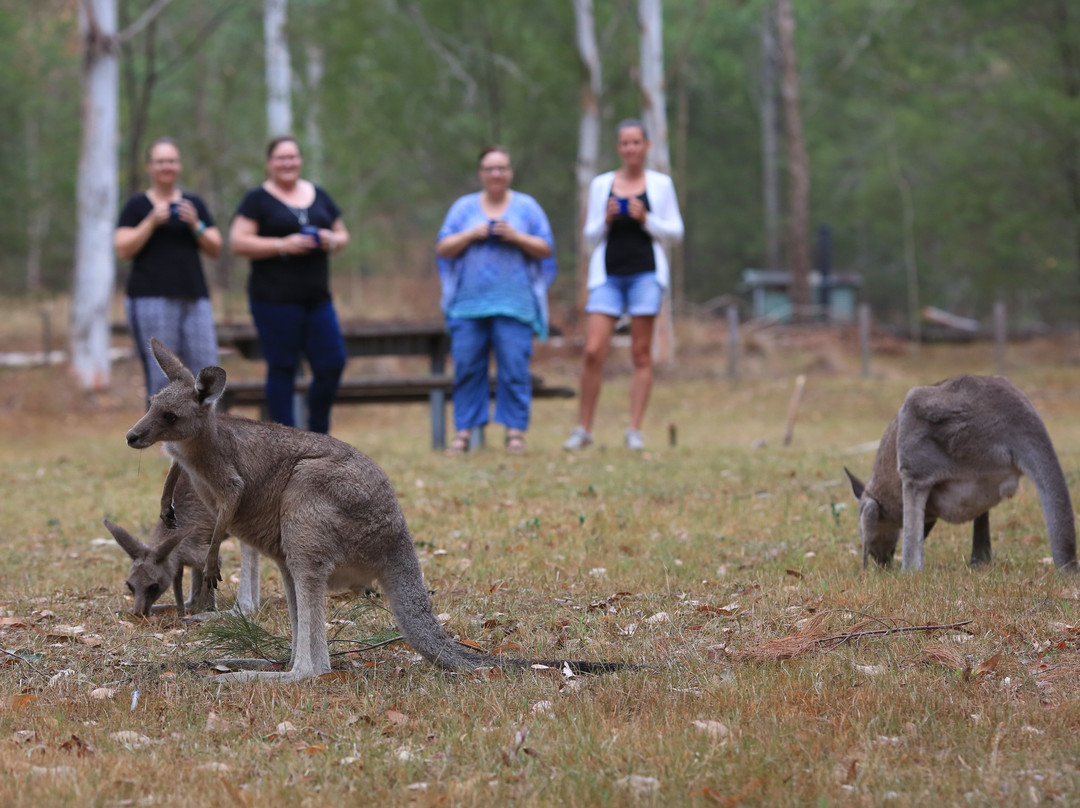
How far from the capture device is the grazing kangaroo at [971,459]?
15.3ft

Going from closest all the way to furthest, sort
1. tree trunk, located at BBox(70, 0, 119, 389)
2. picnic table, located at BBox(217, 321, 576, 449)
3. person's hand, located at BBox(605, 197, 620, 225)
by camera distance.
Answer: person's hand, located at BBox(605, 197, 620, 225) → picnic table, located at BBox(217, 321, 576, 449) → tree trunk, located at BBox(70, 0, 119, 389)

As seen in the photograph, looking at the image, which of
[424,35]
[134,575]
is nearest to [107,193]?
[424,35]

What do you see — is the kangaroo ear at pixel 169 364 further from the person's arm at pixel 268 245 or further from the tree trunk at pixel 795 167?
the tree trunk at pixel 795 167

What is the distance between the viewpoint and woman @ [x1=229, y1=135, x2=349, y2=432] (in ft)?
26.3

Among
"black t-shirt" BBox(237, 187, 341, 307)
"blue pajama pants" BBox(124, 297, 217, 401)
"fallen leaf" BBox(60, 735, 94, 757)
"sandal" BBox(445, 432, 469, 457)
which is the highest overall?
"black t-shirt" BBox(237, 187, 341, 307)

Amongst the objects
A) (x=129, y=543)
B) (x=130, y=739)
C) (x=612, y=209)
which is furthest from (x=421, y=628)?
(x=612, y=209)

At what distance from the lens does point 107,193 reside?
16.9 meters

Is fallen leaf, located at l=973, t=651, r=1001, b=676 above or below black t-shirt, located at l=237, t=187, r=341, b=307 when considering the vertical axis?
below

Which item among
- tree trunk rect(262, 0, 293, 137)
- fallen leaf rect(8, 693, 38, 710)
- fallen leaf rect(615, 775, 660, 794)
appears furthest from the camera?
tree trunk rect(262, 0, 293, 137)

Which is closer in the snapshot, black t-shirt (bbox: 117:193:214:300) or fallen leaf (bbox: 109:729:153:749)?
fallen leaf (bbox: 109:729:153:749)

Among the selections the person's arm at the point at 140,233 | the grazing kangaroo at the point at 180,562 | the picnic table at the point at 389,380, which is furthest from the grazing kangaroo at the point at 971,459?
the picnic table at the point at 389,380

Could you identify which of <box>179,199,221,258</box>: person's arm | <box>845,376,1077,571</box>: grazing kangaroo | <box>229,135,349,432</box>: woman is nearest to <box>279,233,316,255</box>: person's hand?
<box>229,135,349,432</box>: woman

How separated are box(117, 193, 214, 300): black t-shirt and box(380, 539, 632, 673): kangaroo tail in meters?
5.13

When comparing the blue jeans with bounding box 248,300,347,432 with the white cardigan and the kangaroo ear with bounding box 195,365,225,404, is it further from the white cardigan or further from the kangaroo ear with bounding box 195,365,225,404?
the kangaroo ear with bounding box 195,365,225,404
